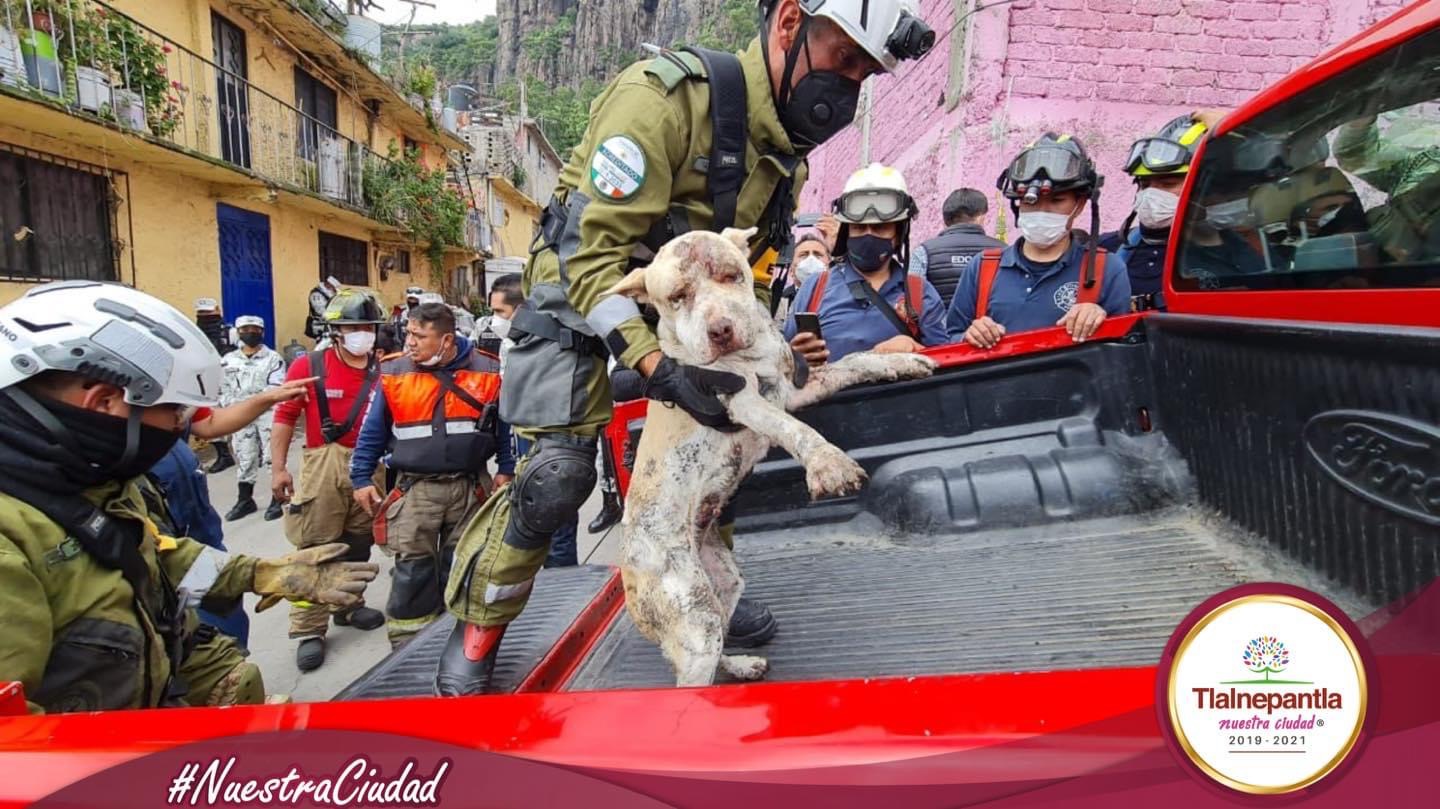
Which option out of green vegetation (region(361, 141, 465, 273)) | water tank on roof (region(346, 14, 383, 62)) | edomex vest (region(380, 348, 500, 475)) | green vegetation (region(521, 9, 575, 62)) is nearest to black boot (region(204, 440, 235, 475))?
edomex vest (region(380, 348, 500, 475))

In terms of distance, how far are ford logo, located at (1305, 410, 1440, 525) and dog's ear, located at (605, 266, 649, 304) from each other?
5.74 feet

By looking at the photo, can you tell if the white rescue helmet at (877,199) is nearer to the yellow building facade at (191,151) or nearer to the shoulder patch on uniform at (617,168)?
the shoulder patch on uniform at (617,168)

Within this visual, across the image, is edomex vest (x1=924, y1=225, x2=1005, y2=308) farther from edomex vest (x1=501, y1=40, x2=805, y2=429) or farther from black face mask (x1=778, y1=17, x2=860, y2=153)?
black face mask (x1=778, y1=17, x2=860, y2=153)

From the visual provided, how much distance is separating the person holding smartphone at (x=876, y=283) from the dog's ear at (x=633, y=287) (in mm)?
1967

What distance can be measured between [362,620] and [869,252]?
376 cm

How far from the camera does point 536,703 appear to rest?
1014mm

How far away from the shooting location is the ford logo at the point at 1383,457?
1633 millimetres

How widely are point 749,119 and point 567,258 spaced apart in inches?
24.8

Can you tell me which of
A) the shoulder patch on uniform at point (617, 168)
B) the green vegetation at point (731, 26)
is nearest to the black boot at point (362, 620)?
the shoulder patch on uniform at point (617, 168)

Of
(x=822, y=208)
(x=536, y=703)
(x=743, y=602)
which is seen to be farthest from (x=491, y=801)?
(x=822, y=208)

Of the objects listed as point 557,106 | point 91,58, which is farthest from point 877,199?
point 557,106

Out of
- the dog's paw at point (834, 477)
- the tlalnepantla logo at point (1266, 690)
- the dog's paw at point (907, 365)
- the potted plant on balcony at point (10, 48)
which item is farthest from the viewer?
the potted plant on balcony at point (10, 48)

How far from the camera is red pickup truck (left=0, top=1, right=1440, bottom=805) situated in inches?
36.7

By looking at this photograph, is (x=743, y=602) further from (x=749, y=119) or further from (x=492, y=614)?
(x=749, y=119)
